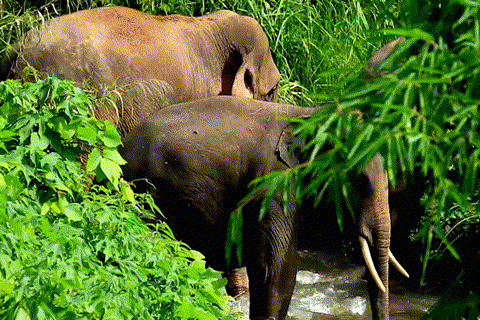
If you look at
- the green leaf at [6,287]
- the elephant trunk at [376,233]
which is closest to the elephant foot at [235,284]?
the elephant trunk at [376,233]

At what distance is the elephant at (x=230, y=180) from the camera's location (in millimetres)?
5977

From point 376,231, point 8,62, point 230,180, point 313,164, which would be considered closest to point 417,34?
point 313,164

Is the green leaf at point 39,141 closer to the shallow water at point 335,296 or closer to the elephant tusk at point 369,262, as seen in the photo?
the elephant tusk at point 369,262

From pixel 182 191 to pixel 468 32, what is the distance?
4.18 m

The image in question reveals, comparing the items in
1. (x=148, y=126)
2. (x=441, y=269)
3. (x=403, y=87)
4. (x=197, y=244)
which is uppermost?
(x=403, y=87)

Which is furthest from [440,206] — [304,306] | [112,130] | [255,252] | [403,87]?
[304,306]

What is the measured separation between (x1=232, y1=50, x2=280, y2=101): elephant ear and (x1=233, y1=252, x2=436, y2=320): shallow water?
1.44 meters

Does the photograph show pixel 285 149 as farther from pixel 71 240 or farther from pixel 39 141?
pixel 71 240

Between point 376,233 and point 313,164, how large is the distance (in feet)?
14.0

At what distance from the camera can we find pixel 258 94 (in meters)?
7.38

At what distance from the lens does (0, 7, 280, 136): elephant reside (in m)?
6.38

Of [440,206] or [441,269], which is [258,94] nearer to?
[441,269]

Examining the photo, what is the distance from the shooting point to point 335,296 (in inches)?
324

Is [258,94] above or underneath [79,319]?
underneath
